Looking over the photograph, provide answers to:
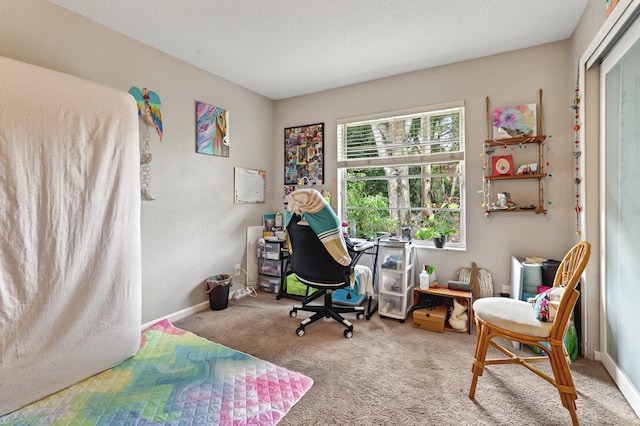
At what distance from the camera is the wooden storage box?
256 cm

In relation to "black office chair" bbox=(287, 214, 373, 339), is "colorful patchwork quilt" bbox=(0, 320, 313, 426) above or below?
below

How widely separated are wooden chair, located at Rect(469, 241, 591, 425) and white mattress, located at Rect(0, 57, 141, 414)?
2.32 metres

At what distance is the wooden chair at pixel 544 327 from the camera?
1.46 m

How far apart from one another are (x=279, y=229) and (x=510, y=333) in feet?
9.46

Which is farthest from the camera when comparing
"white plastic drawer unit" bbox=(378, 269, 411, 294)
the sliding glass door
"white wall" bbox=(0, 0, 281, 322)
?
"white plastic drawer unit" bbox=(378, 269, 411, 294)

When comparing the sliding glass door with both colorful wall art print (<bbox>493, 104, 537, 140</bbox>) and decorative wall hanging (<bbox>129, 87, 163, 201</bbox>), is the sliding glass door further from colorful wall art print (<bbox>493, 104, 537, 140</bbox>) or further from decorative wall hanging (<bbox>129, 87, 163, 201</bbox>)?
decorative wall hanging (<bbox>129, 87, 163, 201</bbox>)

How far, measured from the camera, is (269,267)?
368 cm

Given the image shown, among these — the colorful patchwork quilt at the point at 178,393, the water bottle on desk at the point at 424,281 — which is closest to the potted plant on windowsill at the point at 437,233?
the water bottle on desk at the point at 424,281

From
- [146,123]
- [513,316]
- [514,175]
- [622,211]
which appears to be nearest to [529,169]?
[514,175]

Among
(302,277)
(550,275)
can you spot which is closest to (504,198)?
(550,275)

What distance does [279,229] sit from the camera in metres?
3.95

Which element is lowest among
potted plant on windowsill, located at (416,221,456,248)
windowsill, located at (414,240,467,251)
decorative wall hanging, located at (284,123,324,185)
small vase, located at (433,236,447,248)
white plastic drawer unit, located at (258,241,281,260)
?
white plastic drawer unit, located at (258,241,281,260)

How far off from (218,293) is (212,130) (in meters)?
1.78

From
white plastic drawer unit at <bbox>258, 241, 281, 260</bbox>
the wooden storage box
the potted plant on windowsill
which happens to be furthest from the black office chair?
white plastic drawer unit at <bbox>258, 241, 281, 260</bbox>
